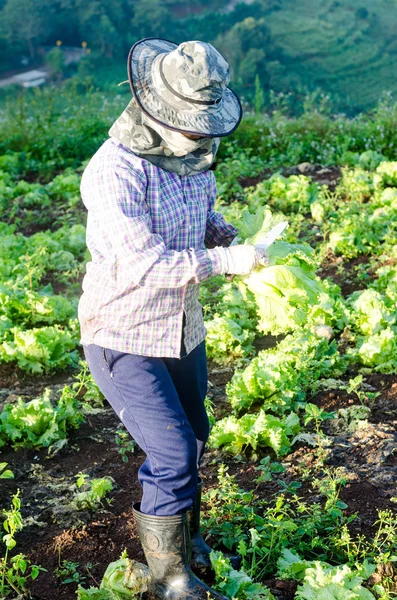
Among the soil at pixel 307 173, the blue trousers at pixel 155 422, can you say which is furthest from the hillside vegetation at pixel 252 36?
the blue trousers at pixel 155 422

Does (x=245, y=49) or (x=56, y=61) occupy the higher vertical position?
(x=56, y=61)

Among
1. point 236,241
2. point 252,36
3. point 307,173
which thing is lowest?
point 252,36

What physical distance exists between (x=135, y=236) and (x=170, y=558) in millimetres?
1157

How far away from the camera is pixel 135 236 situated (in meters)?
2.76

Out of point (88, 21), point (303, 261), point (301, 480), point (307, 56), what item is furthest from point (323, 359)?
point (307, 56)

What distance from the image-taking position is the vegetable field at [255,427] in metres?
3.28

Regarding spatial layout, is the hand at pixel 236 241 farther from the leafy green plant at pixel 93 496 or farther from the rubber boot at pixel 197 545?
the leafy green plant at pixel 93 496

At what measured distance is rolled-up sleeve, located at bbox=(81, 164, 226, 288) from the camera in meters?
2.76

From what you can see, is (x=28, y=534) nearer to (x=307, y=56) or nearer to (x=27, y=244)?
(x=27, y=244)

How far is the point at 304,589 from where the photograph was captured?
2945 millimetres

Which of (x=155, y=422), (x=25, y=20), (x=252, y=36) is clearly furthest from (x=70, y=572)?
(x=252, y=36)

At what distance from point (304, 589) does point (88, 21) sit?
33678 millimetres

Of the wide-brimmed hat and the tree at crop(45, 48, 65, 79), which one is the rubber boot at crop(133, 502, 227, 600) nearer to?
the wide-brimmed hat

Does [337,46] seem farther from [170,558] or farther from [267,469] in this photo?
[170,558]
